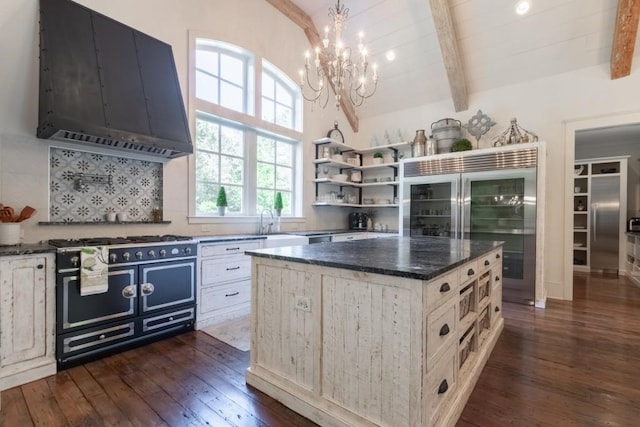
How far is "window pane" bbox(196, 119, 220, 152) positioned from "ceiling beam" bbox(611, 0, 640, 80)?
4.72 m

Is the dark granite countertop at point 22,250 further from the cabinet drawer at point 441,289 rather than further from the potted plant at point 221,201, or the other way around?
the cabinet drawer at point 441,289

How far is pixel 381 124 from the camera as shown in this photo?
19.0 feet

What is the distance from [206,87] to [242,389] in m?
3.44

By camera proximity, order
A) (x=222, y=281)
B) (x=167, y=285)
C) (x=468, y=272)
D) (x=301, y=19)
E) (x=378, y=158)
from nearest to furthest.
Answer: (x=468, y=272)
(x=167, y=285)
(x=222, y=281)
(x=301, y=19)
(x=378, y=158)

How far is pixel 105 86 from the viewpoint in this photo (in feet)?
8.57

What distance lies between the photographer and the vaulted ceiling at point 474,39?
3.62 metres

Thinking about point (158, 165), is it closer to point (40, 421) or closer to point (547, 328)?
point (40, 421)

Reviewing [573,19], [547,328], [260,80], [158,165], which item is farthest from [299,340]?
[573,19]

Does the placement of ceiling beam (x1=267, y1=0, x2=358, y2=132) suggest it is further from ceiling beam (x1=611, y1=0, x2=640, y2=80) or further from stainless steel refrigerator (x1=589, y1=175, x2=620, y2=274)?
stainless steel refrigerator (x1=589, y1=175, x2=620, y2=274)

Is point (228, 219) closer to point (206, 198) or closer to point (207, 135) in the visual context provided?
point (206, 198)

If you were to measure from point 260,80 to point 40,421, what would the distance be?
13.4 ft

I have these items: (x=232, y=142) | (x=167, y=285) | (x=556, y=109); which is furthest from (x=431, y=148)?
(x=167, y=285)

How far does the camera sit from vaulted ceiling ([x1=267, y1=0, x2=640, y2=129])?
11.9ft

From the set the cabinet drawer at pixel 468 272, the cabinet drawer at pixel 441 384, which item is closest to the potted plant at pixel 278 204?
the cabinet drawer at pixel 468 272
